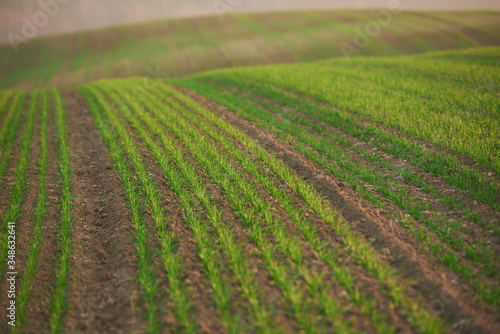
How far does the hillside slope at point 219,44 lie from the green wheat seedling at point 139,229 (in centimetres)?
3409

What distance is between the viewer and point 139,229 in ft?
18.7

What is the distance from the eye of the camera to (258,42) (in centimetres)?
5044

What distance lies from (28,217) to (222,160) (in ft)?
16.7

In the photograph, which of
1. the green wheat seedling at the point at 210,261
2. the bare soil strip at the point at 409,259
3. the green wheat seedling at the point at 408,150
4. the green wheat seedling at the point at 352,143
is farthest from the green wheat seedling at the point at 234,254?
the green wheat seedling at the point at 408,150

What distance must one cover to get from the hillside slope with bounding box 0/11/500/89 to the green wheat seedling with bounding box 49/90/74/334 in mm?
34312

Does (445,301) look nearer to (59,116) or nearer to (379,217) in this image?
(379,217)

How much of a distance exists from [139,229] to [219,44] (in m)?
51.3

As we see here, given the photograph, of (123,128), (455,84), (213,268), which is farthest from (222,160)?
(455,84)

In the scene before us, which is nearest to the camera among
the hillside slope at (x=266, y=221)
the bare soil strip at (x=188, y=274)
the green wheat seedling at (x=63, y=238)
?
the bare soil strip at (x=188, y=274)

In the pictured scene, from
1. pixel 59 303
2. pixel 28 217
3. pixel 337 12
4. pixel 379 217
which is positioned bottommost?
pixel 379 217

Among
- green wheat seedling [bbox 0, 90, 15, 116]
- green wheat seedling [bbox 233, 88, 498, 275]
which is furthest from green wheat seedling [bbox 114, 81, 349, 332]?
green wheat seedling [bbox 0, 90, 15, 116]

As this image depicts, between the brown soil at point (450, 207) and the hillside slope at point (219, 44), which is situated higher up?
the hillside slope at point (219, 44)

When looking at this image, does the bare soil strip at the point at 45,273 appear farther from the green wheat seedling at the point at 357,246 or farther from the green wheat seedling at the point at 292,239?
the green wheat seedling at the point at 357,246

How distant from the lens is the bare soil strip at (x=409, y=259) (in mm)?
3715
